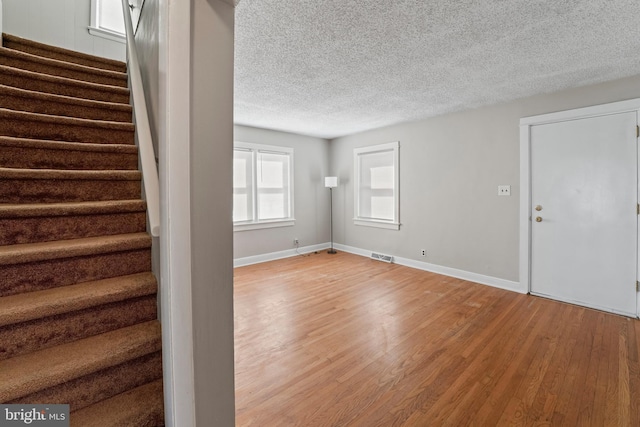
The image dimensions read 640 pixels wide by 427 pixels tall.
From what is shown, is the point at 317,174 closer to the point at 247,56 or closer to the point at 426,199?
the point at 426,199

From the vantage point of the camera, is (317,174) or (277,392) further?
(317,174)

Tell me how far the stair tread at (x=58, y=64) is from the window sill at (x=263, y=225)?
2.68m

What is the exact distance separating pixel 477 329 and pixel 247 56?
3143 mm

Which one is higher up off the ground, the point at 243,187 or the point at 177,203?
the point at 243,187

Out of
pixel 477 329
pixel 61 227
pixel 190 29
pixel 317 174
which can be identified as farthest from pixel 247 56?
pixel 317 174

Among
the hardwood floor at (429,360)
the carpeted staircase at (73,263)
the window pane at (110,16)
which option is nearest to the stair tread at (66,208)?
the carpeted staircase at (73,263)

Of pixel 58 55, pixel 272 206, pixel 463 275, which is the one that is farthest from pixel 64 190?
pixel 463 275

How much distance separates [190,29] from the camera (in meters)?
0.91

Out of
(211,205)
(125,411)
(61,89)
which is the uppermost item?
(61,89)

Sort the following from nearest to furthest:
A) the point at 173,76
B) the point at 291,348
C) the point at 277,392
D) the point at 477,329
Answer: the point at 173,76 → the point at 277,392 → the point at 291,348 → the point at 477,329

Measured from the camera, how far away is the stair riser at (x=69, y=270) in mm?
1192

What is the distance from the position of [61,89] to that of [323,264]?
3886mm

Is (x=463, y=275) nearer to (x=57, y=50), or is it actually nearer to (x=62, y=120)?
(x=62, y=120)

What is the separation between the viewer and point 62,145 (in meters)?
1.63
